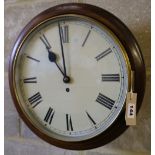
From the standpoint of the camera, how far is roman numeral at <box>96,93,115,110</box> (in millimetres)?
762

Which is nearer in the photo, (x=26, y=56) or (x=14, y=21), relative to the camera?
(x=26, y=56)

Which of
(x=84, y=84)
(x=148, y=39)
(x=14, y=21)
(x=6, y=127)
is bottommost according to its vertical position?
(x=6, y=127)

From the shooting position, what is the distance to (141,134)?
2.69 ft

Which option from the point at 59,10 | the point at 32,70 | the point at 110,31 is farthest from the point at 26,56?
the point at 110,31

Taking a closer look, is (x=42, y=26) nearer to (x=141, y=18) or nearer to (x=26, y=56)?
(x=26, y=56)

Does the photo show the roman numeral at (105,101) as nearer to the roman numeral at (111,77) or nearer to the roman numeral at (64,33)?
the roman numeral at (111,77)

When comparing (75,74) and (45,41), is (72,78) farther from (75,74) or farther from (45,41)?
(45,41)

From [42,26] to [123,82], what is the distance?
306 mm

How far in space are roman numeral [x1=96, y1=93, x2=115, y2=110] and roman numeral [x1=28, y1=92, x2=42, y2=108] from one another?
20cm

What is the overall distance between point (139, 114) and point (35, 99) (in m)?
0.33

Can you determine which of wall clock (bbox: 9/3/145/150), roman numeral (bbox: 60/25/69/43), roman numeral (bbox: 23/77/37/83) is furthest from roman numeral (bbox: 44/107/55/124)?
roman numeral (bbox: 60/25/69/43)

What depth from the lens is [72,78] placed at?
81 cm

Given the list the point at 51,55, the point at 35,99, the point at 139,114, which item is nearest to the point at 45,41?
the point at 51,55

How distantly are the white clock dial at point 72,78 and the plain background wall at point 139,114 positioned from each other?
117 millimetres
